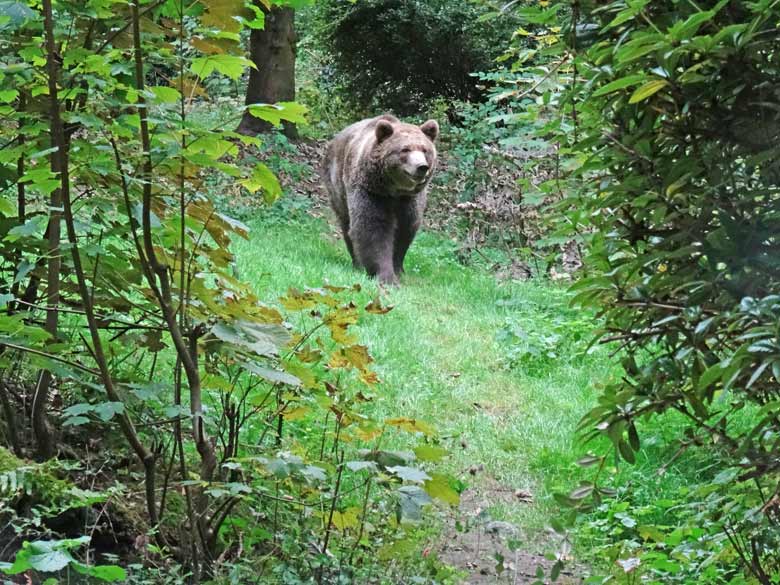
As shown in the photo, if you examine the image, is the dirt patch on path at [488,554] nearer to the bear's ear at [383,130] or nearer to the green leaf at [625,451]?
the green leaf at [625,451]

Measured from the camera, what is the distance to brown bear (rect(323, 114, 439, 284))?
35.7 feet

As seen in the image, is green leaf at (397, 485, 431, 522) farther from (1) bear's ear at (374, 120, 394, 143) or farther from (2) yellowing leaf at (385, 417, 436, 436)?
(1) bear's ear at (374, 120, 394, 143)

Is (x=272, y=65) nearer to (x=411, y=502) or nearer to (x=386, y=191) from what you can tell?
(x=386, y=191)

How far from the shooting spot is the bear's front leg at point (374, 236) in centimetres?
1071

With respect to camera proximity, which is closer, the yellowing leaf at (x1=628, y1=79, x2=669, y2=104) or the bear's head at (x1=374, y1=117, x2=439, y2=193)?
the yellowing leaf at (x1=628, y1=79, x2=669, y2=104)

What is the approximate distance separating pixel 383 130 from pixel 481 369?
15.2 feet

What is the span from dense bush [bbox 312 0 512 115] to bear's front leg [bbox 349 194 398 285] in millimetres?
8258

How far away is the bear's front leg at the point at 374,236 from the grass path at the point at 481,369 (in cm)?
29

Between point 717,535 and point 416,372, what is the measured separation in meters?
3.86

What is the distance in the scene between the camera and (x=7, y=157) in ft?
10.3

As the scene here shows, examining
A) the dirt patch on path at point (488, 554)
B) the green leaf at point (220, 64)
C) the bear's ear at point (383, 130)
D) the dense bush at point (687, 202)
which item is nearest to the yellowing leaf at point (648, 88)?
the dense bush at point (687, 202)

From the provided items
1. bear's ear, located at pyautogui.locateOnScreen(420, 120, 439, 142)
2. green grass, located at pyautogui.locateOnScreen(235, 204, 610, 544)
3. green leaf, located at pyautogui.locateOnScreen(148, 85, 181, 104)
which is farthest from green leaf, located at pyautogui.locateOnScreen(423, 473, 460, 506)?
bear's ear, located at pyautogui.locateOnScreen(420, 120, 439, 142)

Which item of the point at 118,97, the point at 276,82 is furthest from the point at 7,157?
the point at 276,82

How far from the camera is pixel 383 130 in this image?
36.5 ft
